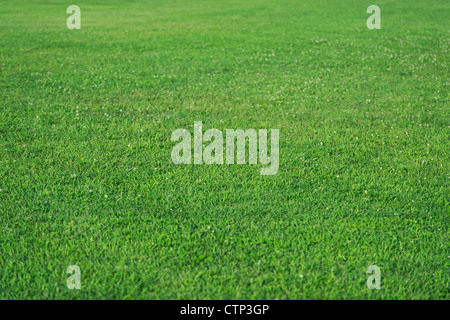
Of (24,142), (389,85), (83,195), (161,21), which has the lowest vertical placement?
(83,195)

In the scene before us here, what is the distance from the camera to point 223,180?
620cm

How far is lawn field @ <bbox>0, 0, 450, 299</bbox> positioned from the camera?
437 centimetres

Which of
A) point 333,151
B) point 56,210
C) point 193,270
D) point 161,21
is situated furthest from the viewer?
point 161,21

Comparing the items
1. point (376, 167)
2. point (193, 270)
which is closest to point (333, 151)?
point (376, 167)

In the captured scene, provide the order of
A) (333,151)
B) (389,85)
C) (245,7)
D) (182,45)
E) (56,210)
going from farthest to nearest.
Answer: (245,7), (182,45), (389,85), (333,151), (56,210)

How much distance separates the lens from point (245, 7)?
29.0 meters

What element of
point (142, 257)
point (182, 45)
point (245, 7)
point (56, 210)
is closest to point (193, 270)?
point (142, 257)

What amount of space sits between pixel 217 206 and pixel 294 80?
22.8ft

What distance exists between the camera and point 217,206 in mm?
5551

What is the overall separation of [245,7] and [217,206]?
25.8 metres

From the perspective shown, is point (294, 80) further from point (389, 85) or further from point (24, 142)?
point (24, 142)

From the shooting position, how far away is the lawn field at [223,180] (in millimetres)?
4371

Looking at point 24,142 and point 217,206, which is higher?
point 24,142

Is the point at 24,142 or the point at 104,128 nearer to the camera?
the point at 24,142
